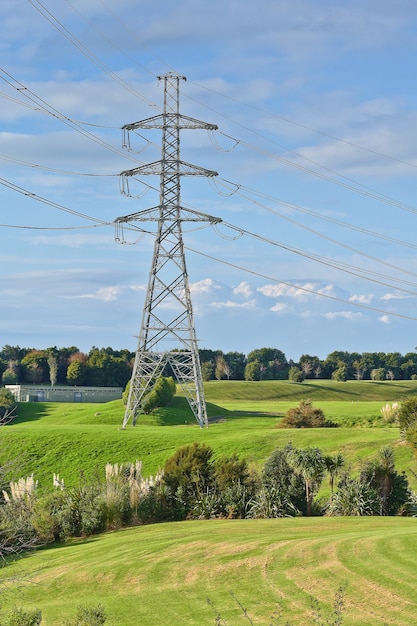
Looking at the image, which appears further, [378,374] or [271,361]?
[271,361]

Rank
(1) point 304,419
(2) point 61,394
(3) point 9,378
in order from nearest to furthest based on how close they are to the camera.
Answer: (1) point 304,419 → (2) point 61,394 → (3) point 9,378

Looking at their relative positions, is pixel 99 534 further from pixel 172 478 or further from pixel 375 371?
pixel 375 371

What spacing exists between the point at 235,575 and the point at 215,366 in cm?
14810

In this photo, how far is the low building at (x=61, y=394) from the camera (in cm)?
11094

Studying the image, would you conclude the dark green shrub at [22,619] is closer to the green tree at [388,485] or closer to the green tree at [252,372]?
the green tree at [388,485]

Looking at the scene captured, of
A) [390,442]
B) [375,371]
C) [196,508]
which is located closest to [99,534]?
[196,508]

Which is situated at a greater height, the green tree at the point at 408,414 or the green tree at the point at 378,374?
the green tree at the point at 378,374

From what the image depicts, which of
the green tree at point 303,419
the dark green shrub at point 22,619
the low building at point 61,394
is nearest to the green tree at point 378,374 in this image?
the low building at point 61,394

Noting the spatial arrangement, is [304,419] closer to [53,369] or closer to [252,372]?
[53,369]

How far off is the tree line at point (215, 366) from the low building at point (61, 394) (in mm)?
14355

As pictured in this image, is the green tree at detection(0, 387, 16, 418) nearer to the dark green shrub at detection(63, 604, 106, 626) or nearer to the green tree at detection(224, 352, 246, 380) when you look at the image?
the dark green shrub at detection(63, 604, 106, 626)

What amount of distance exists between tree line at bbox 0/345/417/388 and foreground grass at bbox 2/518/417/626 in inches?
4167

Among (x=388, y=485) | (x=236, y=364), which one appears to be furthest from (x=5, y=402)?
(x=236, y=364)

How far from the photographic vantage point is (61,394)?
11306 cm
